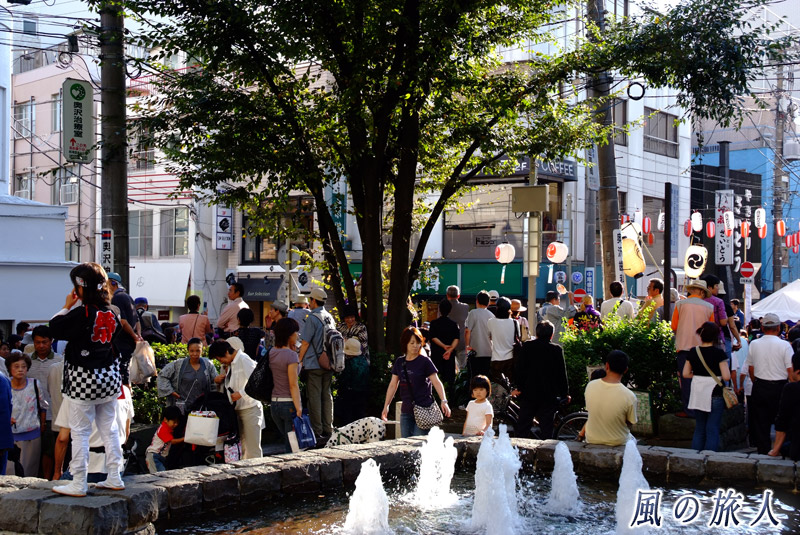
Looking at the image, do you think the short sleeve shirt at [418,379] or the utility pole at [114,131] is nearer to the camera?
the short sleeve shirt at [418,379]

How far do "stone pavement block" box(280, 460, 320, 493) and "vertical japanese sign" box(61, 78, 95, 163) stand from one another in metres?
7.35

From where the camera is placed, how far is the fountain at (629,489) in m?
6.94

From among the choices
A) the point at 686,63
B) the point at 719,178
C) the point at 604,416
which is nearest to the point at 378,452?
the point at 604,416

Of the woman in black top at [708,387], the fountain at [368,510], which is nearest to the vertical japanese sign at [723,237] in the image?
the woman in black top at [708,387]

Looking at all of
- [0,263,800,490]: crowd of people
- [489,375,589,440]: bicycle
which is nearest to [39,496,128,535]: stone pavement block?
[0,263,800,490]: crowd of people

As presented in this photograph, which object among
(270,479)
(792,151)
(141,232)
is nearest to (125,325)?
(270,479)

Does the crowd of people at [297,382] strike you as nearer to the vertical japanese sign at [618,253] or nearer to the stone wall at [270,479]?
the stone wall at [270,479]

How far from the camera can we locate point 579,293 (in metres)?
21.7

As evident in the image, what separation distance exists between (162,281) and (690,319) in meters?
31.0

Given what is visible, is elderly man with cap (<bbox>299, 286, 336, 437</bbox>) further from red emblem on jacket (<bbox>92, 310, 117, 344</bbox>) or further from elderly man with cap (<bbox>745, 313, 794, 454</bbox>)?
elderly man with cap (<bbox>745, 313, 794, 454</bbox>)

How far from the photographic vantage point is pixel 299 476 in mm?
7805

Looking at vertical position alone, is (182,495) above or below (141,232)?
below

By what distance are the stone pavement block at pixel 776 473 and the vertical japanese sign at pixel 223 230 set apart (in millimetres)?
30493

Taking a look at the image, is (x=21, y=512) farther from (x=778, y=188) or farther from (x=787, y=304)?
(x=778, y=188)
